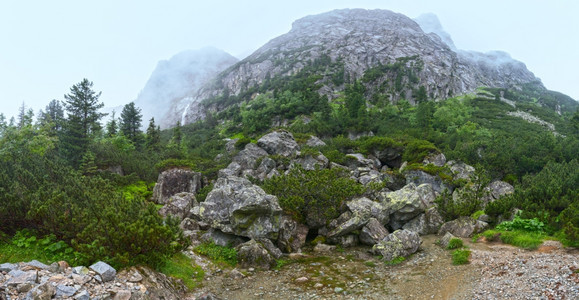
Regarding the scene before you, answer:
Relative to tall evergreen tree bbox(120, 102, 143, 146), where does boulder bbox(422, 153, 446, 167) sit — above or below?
below

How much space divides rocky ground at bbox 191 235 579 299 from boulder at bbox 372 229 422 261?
1.68ft

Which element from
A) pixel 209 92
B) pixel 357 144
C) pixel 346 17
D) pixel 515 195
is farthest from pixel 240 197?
pixel 346 17

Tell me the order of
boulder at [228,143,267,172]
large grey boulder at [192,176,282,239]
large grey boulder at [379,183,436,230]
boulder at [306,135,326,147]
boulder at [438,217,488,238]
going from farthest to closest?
boulder at [306,135,326,147]
boulder at [228,143,267,172]
large grey boulder at [379,183,436,230]
boulder at [438,217,488,238]
large grey boulder at [192,176,282,239]

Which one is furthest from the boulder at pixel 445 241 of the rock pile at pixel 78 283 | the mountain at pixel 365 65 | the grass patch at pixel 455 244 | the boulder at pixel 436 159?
the mountain at pixel 365 65

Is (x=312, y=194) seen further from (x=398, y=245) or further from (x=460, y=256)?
(x=460, y=256)

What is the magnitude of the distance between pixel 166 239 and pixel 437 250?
1312 centimetres

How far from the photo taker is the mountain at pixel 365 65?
95625mm

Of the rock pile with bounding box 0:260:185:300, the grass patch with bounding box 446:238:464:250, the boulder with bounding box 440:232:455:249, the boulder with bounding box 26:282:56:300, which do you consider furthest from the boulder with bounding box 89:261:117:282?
the boulder with bounding box 440:232:455:249

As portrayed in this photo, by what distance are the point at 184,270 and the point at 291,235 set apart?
681 centimetres

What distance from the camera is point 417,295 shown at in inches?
434

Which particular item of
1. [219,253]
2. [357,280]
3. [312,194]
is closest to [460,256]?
[357,280]

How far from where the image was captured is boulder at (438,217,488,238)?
17.4 metres

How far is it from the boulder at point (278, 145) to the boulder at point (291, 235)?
14.5m

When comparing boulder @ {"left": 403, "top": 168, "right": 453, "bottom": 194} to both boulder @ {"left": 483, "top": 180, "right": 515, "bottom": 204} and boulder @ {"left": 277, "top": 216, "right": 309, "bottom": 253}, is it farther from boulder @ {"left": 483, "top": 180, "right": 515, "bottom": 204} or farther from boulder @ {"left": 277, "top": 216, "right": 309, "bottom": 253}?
boulder @ {"left": 277, "top": 216, "right": 309, "bottom": 253}
